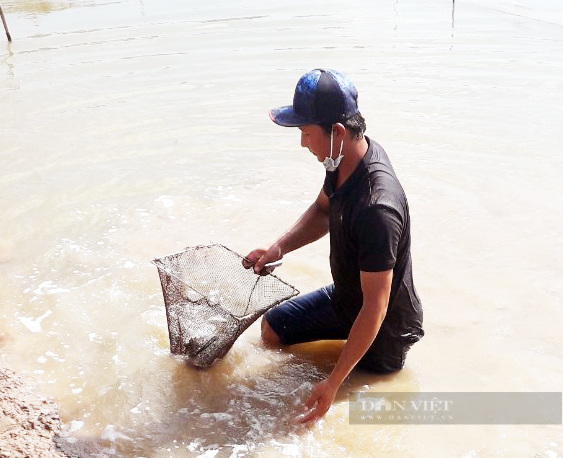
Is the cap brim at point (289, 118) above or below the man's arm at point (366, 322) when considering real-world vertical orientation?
above

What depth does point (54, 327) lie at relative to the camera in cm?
402

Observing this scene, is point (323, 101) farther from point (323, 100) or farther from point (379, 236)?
point (379, 236)

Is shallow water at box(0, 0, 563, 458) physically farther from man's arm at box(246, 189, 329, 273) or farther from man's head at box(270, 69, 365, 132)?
man's head at box(270, 69, 365, 132)

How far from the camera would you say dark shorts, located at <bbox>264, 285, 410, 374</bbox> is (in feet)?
11.1

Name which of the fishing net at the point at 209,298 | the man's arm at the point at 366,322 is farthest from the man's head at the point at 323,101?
the fishing net at the point at 209,298

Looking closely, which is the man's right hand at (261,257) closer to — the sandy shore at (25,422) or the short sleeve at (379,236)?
the short sleeve at (379,236)

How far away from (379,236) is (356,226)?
0.14 m

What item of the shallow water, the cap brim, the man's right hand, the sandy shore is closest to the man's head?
the cap brim

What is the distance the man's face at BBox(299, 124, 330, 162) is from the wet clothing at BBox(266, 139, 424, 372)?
0.56 feet

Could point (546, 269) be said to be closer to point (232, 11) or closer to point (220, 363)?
point (220, 363)

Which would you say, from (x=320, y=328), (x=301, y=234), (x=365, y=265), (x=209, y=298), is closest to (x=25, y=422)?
(x=209, y=298)

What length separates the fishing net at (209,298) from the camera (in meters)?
3.39

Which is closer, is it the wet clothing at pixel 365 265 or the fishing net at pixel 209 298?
the wet clothing at pixel 365 265

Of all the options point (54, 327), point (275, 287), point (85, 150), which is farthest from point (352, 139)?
point (85, 150)
